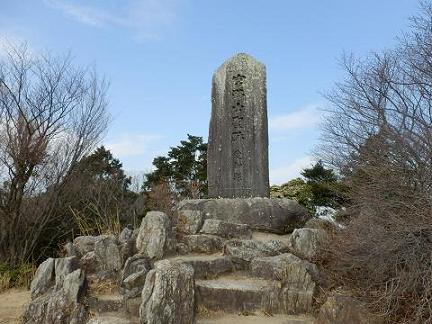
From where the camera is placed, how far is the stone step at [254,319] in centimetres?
444

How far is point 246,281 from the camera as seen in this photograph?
5.21 metres

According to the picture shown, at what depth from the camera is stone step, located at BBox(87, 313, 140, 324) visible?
14.3ft

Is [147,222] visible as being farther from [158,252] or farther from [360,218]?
[360,218]

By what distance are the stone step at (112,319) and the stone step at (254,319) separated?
676mm

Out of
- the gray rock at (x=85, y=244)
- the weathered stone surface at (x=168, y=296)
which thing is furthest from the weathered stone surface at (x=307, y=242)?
the gray rock at (x=85, y=244)

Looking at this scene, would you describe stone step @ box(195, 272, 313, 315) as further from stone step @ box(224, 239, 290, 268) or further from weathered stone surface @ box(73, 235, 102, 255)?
weathered stone surface @ box(73, 235, 102, 255)

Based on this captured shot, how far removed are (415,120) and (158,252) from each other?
12.5 ft

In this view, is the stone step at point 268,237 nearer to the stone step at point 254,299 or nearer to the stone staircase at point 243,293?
the stone staircase at point 243,293

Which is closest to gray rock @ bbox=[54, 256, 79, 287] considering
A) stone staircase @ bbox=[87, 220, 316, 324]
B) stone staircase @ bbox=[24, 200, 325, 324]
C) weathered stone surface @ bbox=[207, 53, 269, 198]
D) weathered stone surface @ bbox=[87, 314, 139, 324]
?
stone staircase @ bbox=[24, 200, 325, 324]

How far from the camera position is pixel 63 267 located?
5.57 meters

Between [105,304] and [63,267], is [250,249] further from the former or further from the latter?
[63,267]

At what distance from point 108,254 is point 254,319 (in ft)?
7.19

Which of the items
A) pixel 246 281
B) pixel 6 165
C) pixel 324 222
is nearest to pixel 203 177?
pixel 6 165

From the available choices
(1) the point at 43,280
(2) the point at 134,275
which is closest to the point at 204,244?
(2) the point at 134,275
